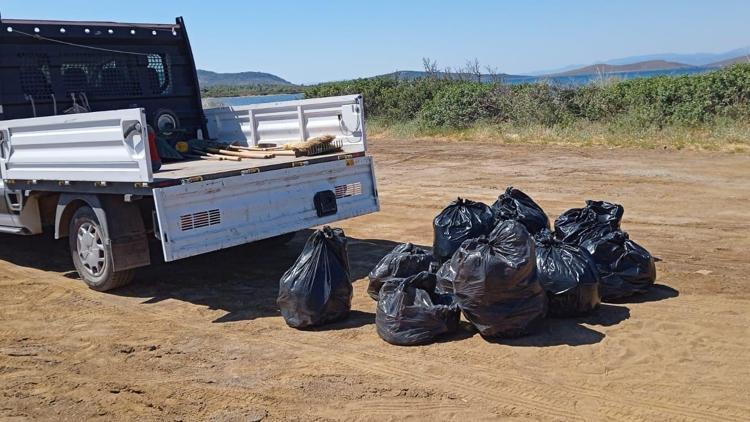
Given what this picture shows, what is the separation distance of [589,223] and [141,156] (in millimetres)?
3709

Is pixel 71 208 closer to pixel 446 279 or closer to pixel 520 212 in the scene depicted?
pixel 446 279

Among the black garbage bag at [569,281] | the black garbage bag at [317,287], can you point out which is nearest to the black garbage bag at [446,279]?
the black garbage bag at [569,281]

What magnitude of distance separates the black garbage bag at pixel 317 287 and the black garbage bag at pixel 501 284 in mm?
1005

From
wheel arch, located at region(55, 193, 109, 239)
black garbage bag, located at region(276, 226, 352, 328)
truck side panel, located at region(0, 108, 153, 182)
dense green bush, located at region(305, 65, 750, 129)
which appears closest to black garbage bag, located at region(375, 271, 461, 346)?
black garbage bag, located at region(276, 226, 352, 328)

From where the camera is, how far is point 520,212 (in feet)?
22.2

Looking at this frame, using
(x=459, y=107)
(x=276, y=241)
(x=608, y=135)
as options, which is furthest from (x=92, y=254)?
(x=459, y=107)

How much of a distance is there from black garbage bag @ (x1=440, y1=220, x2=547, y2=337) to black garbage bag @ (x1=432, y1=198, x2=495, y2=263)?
1251 mm

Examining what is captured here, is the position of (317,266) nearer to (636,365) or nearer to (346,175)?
(346,175)

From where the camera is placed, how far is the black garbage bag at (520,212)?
668cm

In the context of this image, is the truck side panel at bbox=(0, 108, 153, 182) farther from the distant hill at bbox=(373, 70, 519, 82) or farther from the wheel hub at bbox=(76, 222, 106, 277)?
the distant hill at bbox=(373, 70, 519, 82)

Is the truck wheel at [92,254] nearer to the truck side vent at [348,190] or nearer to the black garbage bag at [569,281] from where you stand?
the truck side vent at [348,190]

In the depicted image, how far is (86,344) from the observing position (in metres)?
5.62

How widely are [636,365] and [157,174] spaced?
4211 mm

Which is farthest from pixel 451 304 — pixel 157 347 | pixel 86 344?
pixel 86 344
